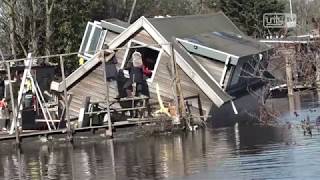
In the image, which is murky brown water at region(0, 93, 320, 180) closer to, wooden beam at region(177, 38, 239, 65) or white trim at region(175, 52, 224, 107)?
white trim at region(175, 52, 224, 107)

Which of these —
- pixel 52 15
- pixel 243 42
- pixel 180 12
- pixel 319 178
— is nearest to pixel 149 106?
pixel 243 42

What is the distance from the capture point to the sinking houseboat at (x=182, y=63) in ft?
76.7

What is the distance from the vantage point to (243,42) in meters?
28.6

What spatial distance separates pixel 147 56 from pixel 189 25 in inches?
124

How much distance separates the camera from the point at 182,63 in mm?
23203

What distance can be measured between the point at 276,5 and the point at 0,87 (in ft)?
113

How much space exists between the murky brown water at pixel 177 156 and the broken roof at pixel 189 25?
426 centimetres

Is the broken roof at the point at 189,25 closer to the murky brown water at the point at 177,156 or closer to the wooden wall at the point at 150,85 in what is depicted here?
the wooden wall at the point at 150,85

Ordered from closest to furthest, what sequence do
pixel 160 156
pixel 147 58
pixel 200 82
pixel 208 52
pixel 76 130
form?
pixel 160 156 < pixel 76 130 < pixel 200 82 < pixel 208 52 < pixel 147 58

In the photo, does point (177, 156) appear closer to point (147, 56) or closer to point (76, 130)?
point (76, 130)

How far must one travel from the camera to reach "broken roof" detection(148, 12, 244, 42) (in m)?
25.0

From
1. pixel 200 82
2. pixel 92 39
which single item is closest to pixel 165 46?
pixel 200 82

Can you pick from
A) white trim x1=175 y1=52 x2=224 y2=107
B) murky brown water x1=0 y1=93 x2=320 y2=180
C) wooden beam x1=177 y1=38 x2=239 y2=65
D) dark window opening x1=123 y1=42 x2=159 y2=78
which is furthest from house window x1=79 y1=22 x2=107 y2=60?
murky brown water x1=0 y1=93 x2=320 y2=180

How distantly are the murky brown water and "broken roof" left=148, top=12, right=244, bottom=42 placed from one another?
14.0 feet
